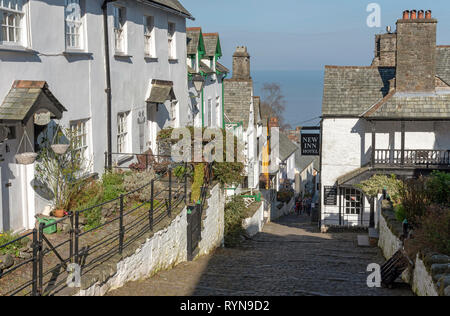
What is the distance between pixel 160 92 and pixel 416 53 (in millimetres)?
12566

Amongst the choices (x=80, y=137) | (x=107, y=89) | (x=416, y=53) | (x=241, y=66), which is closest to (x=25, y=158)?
(x=80, y=137)

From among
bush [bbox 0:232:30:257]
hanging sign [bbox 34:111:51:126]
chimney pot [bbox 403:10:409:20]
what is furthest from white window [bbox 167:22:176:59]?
bush [bbox 0:232:30:257]

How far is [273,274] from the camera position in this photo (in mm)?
11875

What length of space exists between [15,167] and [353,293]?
696cm

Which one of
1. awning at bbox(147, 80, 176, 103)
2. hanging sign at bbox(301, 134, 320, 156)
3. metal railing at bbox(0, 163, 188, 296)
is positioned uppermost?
awning at bbox(147, 80, 176, 103)

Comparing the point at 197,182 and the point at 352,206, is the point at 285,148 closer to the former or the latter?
the point at 352,206

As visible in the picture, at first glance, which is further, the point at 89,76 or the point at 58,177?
the point at 89,76

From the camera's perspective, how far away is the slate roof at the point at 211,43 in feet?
86.7

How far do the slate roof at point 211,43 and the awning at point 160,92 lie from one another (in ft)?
26.6

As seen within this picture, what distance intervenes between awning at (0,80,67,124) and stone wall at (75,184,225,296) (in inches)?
126

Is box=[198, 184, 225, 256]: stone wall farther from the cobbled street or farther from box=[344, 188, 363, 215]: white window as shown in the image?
box=[344, 188, 363, 215]: white window

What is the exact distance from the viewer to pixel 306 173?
63.5 m

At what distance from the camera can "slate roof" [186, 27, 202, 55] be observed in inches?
922
